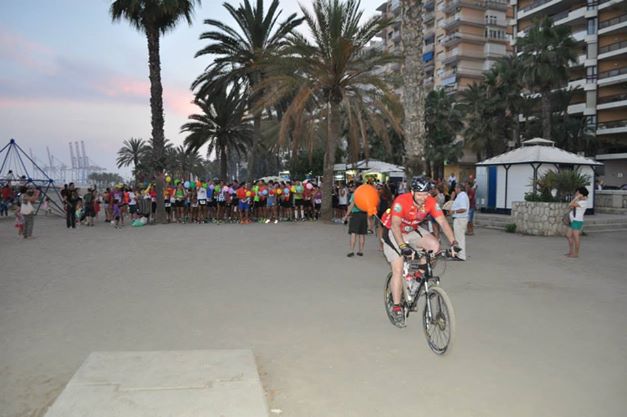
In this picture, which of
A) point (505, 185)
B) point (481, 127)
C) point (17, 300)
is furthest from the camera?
point (481, 127)

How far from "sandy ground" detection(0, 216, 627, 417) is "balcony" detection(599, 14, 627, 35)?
1783 inches

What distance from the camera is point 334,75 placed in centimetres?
1938

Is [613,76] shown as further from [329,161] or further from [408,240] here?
[408,240]

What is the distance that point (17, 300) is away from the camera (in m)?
6.73

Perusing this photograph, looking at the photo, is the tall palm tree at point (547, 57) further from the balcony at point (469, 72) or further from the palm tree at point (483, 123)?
the balcony at point (469, 72)

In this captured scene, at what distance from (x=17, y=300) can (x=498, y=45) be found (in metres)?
72.3

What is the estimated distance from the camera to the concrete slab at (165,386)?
3.41 metres

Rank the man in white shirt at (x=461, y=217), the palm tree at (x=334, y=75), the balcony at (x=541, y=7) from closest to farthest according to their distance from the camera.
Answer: the man in white shirt at (x=461, y=217), the palm tree at (x=334, y=75), the balcony at (x=541, y=7)

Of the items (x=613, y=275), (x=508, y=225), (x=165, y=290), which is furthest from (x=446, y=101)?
(x=165, y=290)

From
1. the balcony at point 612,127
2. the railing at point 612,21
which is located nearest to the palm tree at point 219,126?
the balcony at point 612,127

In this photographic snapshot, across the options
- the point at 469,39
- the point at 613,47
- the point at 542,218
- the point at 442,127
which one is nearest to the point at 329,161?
the point at 542,218

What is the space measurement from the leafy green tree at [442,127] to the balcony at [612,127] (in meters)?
13.8

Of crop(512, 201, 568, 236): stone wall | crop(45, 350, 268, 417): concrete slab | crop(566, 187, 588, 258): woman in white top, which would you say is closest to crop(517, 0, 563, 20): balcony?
crop(512, 201, 568, 236): stone wall

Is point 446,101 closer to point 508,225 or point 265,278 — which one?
point 508,225
